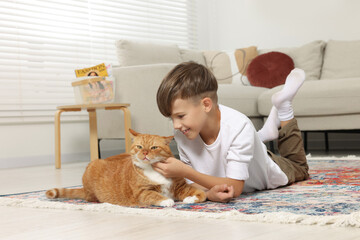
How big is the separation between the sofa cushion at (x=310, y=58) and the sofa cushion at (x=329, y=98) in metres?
0.61

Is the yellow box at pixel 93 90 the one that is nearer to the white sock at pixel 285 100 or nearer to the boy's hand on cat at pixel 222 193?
the white sock at pixel 285 100

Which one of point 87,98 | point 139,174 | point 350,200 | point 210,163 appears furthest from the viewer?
point 87,98

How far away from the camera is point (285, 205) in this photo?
1403mm

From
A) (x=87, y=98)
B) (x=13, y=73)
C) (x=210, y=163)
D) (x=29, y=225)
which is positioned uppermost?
(x=13, y=73)

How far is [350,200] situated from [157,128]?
1.91 metres

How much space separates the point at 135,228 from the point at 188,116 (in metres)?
0.48

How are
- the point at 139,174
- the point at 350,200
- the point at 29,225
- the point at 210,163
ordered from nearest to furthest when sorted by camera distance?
1. the point at 29,225
2. the point at 350,200
3. the point at 139,174
4. the point at 210,163

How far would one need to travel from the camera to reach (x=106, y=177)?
63.7 inches

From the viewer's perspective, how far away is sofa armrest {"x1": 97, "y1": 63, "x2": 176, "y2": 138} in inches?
125

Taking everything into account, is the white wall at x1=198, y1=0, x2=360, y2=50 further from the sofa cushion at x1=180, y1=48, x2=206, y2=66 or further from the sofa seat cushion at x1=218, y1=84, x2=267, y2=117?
the sofa seat cushion at x1=218, y1=84, x2=267, y2=117

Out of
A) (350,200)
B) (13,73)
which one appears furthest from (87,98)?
(350,200)

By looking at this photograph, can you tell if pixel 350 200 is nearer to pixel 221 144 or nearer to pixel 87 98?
pixel 221 144

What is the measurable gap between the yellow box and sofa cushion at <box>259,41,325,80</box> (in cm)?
174

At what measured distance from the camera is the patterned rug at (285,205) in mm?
1170
